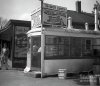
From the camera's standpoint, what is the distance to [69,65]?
40.5ft

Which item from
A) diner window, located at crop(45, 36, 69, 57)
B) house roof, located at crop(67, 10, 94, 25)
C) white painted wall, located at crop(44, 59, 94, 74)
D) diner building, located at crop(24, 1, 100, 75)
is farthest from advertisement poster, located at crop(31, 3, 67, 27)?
house roof, located at crop(67, 10, 94, 25)

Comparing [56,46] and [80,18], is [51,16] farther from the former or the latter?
[80,18]

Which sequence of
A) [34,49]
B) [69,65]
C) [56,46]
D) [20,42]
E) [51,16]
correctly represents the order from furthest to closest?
[20,42] → [51,16] → [34,49] → [69,65] → [56,46]

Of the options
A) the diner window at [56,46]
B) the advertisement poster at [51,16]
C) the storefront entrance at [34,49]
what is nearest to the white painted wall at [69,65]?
the diner window at [56,46]

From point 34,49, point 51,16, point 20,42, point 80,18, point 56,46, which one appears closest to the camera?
point 56,46

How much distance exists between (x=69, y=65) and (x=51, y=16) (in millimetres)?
3891

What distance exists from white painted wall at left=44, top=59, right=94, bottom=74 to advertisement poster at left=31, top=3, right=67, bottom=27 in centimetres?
286

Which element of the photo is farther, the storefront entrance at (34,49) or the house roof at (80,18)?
the house roof at (80,18)

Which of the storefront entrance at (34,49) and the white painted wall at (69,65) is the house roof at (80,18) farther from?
the storefront entrance at (34,49)

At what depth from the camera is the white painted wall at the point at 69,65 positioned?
1163cm

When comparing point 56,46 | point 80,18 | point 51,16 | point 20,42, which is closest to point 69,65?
point 56,46

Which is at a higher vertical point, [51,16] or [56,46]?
[51,16]

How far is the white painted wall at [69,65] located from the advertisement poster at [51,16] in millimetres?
2860

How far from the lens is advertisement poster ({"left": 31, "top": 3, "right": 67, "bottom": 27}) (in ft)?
44.0
